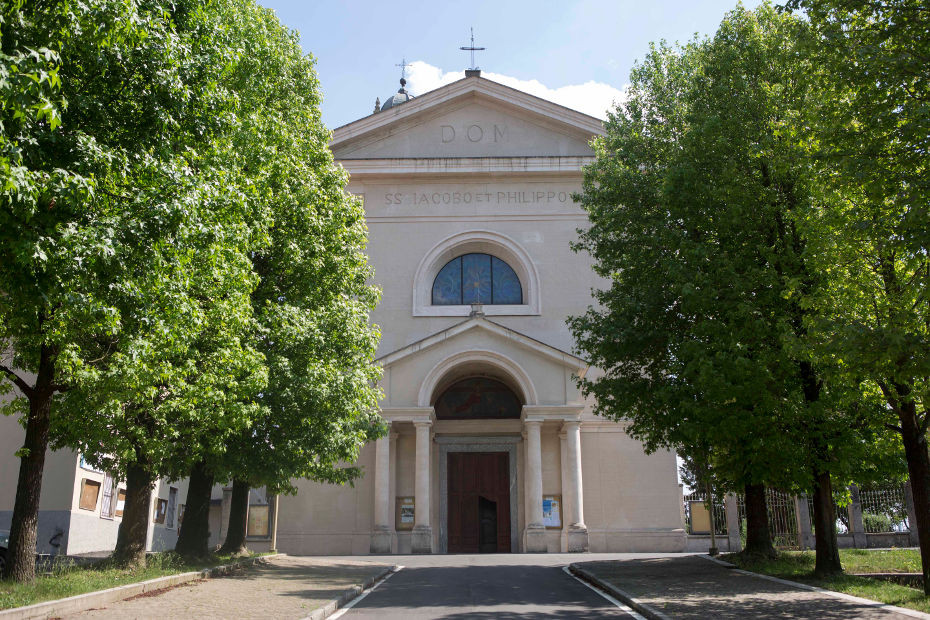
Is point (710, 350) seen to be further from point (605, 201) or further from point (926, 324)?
point (605, 201)

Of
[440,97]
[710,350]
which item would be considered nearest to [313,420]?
Result: [710,350]

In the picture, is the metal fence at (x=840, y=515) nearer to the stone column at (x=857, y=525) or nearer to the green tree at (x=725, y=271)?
the stone column at (x=857, y=525)

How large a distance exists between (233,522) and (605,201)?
11815mm

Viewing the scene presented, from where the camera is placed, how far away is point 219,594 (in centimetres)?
1163

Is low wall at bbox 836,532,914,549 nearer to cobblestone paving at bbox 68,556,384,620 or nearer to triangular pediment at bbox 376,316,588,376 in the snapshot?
triangular pediment at bbox 376,316,588,376

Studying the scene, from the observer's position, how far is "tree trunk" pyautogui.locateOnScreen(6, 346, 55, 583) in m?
10.5

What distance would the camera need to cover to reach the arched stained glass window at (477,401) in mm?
28391

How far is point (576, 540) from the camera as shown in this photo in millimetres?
24172

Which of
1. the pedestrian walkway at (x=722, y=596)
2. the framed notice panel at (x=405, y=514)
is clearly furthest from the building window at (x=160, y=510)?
the pedestrian walkway at (x=722, y=596)

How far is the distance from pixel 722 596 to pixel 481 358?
1524 centimetres

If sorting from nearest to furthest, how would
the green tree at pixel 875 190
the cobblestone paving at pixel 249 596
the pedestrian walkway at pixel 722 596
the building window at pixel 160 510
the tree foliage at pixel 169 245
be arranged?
the tree foliage at pixel 169 245 < the green tree at pixel 875 190 < the pedestrian walkway at pixel 722 596 < the cobblestone paving at pixel 249 596 < the building window at pixel 160 510

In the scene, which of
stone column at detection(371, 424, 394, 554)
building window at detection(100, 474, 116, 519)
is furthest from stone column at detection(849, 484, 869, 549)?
building window at detection(100, 474, 116, 519)

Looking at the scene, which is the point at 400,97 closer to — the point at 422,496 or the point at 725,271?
the point at 422,496

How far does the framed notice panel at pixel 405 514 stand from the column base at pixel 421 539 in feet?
4.05
